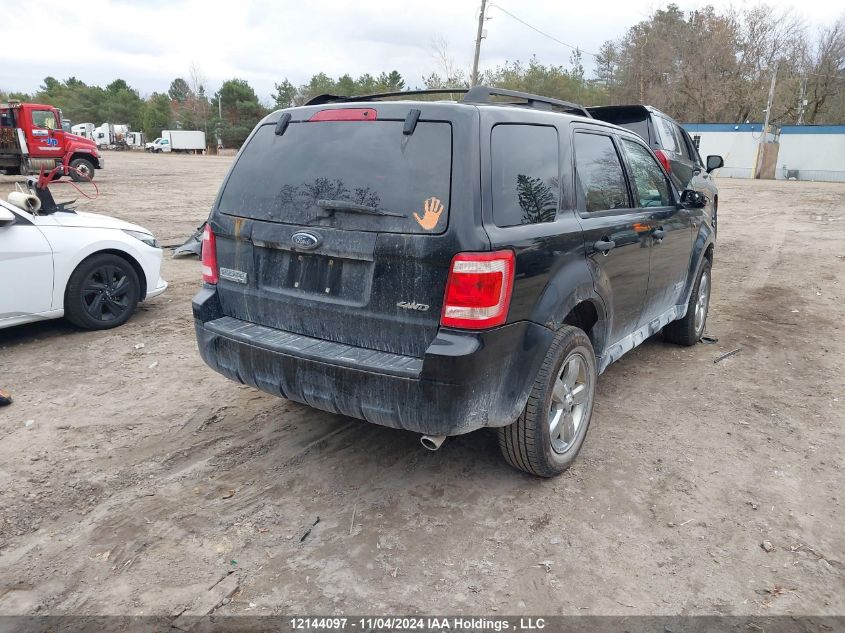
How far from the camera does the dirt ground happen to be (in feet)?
8.87

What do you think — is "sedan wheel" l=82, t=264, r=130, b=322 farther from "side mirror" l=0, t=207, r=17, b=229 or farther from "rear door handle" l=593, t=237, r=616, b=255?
"rear door handle" l=593, t=237, r=616, b=255

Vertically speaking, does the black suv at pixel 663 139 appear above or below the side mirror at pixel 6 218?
above

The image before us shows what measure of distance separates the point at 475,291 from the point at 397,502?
1245mm

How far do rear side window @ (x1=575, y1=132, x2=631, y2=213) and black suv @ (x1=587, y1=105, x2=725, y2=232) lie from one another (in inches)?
150

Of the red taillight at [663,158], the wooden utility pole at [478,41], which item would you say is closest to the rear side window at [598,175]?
the red taillight at [663,158]

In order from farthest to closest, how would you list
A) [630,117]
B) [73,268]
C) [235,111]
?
[235,111] → [630,117] → [73,268]

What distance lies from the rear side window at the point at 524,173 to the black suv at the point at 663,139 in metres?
4.75

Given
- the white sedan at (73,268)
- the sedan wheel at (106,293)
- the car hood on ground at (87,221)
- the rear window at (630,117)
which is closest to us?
the white sedan at (73,268)

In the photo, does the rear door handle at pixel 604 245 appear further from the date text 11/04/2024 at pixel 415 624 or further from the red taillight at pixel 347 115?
the date text 11/04/2024 at pixel 415 624

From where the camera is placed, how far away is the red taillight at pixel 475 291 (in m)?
2.79

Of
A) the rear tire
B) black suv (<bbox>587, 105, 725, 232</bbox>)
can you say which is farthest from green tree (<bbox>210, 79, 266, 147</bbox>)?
the rear tire

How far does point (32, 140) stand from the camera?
76.4 feet

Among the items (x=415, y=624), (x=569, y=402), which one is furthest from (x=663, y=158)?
(x=415, y=624)

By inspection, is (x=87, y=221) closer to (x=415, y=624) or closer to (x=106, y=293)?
(x=106, y=293)
